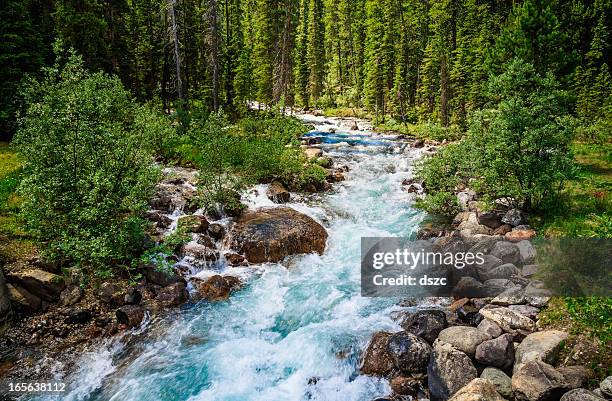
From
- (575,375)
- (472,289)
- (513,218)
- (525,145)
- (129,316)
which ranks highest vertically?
(525,145)

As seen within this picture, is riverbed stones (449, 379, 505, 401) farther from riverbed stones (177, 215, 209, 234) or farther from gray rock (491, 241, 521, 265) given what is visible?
riverbed stones (177, 215, 209, 234)

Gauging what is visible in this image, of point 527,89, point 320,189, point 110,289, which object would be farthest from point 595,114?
point 110,289

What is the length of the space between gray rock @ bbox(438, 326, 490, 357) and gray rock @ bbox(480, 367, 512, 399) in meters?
0.63

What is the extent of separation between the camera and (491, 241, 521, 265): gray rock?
12008mm

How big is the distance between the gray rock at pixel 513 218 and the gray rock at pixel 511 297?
389 cm

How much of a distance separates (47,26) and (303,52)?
42457 mm

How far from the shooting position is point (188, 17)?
36031 millimetres

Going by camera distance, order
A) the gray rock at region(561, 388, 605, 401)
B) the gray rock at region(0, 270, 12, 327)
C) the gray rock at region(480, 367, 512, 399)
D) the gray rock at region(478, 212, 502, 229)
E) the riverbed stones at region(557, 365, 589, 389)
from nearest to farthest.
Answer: the gray rock at region(561, 388, 605, 401)
the riverbed stones at region(557, 365, 589, 389)
the gray rock at region(480, 367, 512, 399)
the gray rock at region(0, 270, 12, 327)
the gray rock at region(478, 212, 502, 229)

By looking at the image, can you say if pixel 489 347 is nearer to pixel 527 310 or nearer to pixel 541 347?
pixel 541 347

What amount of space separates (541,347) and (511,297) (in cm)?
236

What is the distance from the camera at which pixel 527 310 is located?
Answer: 9.72 m

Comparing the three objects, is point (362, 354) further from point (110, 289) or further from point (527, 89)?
point (527, 89)

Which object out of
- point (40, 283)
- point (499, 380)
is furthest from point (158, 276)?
point (499, 380)

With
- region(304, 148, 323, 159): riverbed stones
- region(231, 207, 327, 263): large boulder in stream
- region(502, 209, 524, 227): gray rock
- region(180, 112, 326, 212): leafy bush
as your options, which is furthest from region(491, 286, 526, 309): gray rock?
region(304, 148, 323, 159): riverbed stones
